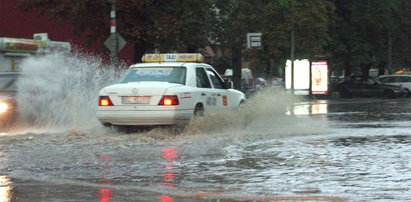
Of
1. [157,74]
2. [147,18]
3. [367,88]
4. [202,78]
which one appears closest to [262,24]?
[147,18]

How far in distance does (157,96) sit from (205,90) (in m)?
1.48

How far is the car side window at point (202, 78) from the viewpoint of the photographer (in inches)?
530

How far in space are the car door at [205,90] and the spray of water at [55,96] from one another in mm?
2625

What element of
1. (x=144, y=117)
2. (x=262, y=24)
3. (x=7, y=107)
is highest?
(x=262, y=24)

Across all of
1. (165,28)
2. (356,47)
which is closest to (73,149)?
(165,28)

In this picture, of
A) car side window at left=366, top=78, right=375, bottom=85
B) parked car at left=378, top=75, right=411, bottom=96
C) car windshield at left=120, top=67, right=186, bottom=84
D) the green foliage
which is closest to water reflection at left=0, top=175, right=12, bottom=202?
car windshield at left=120, top=67, right=186, bottom=84

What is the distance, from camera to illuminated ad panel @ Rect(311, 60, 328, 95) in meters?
34.3

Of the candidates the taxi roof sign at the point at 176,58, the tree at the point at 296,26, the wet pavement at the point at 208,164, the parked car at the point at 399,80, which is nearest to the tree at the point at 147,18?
the tree at the point at 296,26

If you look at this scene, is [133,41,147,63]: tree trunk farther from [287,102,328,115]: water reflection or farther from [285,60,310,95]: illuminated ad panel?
[285,60,310,95]: illuminated ad panel

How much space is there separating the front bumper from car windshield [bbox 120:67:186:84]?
Answer: 83 cm

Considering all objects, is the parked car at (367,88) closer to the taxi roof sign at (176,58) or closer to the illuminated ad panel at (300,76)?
the illuminated ad panel at (300,76)

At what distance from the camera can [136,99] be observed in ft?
40.5

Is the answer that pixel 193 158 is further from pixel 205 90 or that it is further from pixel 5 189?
pixel 205 90

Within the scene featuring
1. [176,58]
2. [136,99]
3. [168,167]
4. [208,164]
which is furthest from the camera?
[176,58]
